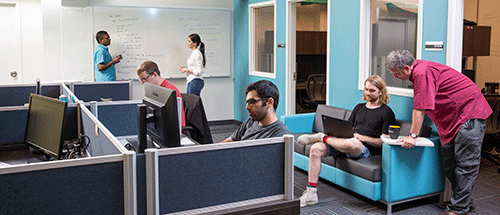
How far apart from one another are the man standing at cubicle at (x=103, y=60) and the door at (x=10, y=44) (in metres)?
1.04

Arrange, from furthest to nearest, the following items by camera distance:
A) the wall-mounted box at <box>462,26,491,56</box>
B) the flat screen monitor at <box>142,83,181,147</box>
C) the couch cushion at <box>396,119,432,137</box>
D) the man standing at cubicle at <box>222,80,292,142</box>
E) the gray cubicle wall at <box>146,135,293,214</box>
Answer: the wall-mounted box at <box>462,26,491,56</box>, the couch cushion at <box>396,119,432,137</box>, the man standing at cubicle at <box>222,80,292,142</box>, the flat screen monitor at <box>142,83,181,147</box>, the gray cubicle wall at <box>146,135,293,214</box>

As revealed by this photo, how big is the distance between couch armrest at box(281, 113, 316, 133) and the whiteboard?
2.59m

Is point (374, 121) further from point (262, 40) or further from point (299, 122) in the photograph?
point (262, 40)

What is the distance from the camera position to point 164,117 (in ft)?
7.10

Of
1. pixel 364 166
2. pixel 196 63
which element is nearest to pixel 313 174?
pixel 364 166

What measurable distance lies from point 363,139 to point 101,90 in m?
2.56

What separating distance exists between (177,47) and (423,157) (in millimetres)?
4243

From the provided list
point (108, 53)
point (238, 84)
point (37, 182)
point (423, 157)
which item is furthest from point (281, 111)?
point (37, 182)

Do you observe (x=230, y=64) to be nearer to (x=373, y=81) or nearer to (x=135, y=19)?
(x=135, y=19)

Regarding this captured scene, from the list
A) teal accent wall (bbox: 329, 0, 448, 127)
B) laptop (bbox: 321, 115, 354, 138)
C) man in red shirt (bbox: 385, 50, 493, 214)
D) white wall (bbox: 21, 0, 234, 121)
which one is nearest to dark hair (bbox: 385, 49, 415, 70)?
man in red shirt (bbox: 385, 50, 493, 214)

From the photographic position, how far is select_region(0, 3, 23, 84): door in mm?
6055

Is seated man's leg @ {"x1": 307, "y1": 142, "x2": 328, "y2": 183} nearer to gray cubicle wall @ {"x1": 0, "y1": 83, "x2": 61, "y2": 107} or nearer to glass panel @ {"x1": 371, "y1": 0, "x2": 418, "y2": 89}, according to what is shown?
glass panel @ {"x1": 371, "y1": 0, "x2": 418, "y2": 89}

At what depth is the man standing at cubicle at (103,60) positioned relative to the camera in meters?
6.04

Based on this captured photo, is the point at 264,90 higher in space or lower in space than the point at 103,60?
lower
